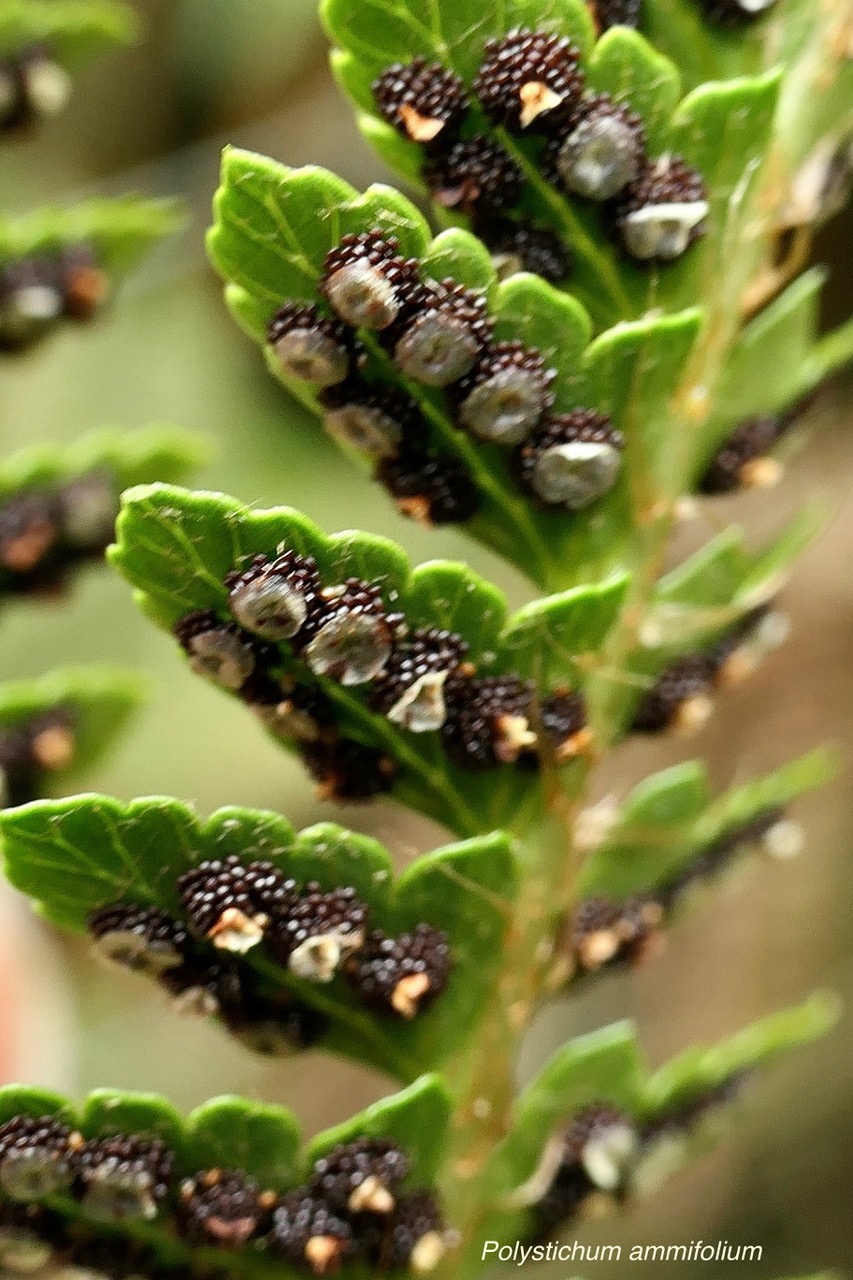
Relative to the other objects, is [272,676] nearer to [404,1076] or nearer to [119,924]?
[119,924]

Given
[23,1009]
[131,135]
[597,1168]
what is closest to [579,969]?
[597,1168]

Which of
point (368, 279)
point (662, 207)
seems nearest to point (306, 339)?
point (368, 279)

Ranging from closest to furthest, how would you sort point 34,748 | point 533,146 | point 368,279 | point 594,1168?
point 368,279, point 533,146, point 594,1168, point 34,748

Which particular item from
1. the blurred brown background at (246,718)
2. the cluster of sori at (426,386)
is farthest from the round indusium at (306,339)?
the blurred brown background at (246,718)

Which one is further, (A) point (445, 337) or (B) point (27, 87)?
(B) point (27, 87)

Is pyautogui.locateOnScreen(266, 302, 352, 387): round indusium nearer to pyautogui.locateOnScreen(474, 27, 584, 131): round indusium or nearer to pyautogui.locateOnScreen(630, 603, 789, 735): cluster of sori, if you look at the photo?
pyautogui.locateOnScreen(474, 27, 584, 131): round indusium

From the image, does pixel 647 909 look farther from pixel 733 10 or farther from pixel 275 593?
pixel 733 10

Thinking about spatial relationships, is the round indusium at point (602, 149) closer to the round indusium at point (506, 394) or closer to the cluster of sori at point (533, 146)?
the cluster of sori at point (533, 146)
